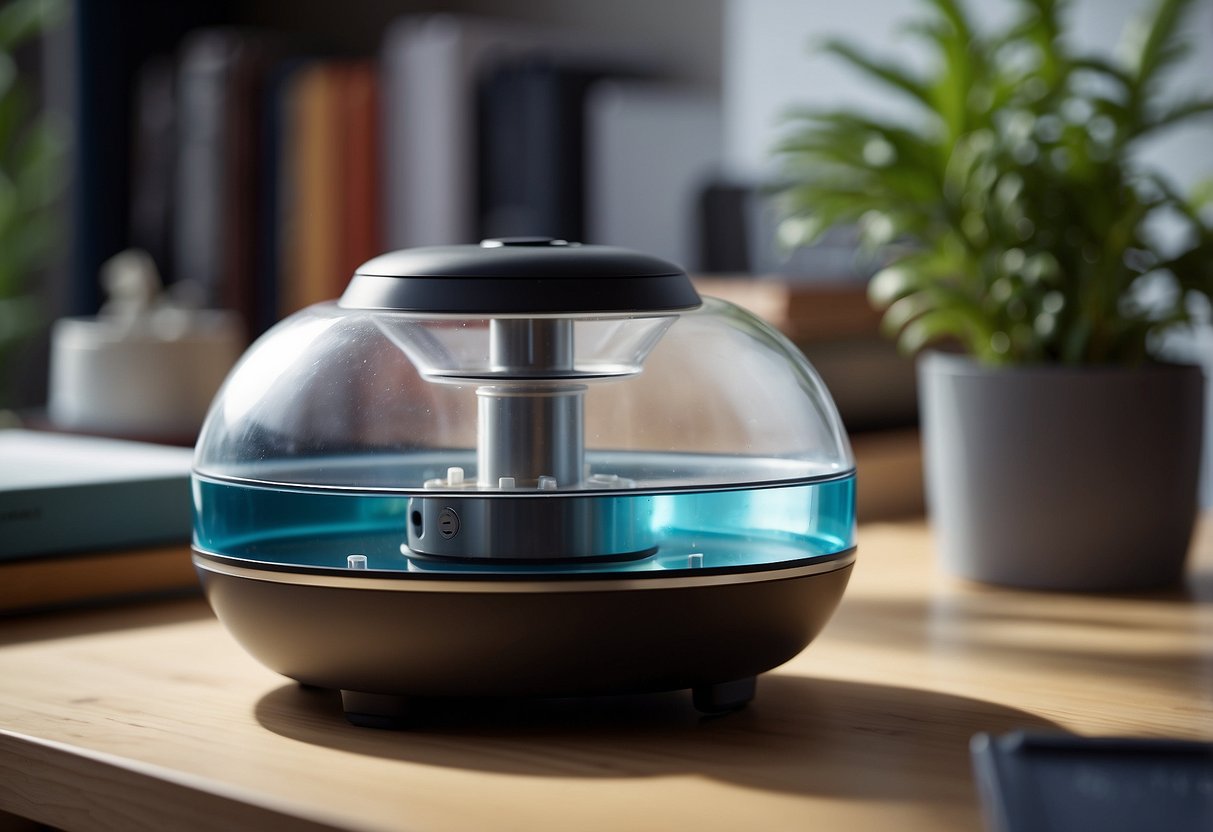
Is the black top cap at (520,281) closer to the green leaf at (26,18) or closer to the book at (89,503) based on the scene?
the book at (89,503)

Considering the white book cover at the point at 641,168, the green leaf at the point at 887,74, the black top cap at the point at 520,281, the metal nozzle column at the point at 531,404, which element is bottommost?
the metal nozzle column at the point at 531,404

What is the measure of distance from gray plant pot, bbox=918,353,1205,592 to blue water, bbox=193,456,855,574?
0.31 meters

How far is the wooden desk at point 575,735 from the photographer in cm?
47

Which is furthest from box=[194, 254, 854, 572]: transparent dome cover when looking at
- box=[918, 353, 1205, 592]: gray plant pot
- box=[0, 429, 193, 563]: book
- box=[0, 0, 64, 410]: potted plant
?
box=[0, 0, 64, 410]: potted plant

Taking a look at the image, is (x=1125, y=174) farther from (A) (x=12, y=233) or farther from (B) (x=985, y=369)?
(A) (x=12, y=233)

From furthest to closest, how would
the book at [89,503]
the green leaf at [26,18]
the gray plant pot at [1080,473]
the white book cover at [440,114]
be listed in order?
1. the green leaf at [26,18]
2. the white book cover at [440,114]
3. the gray plant pot at [1080,473]
4. the book at [89,503]

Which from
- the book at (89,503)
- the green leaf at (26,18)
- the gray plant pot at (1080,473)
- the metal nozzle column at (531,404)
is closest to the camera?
the metal nozzle column at (531,404)

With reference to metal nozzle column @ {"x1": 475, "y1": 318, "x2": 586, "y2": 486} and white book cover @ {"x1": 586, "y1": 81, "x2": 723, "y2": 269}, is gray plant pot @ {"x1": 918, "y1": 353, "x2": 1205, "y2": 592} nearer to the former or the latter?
metal nozzle column @ {"x1": 475, "y1": 318, "x2": 586, "y2": 486}

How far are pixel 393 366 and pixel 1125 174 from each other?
513 mm

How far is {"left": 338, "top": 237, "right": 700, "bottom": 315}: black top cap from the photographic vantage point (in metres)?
0.53

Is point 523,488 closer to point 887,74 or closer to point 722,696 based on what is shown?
point 722,696

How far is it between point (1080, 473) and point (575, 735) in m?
0.45

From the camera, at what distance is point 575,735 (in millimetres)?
549

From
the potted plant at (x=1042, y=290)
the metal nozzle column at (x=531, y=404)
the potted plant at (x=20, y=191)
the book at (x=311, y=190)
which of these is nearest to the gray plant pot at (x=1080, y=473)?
the potted plant at (x=1042, y=290)
